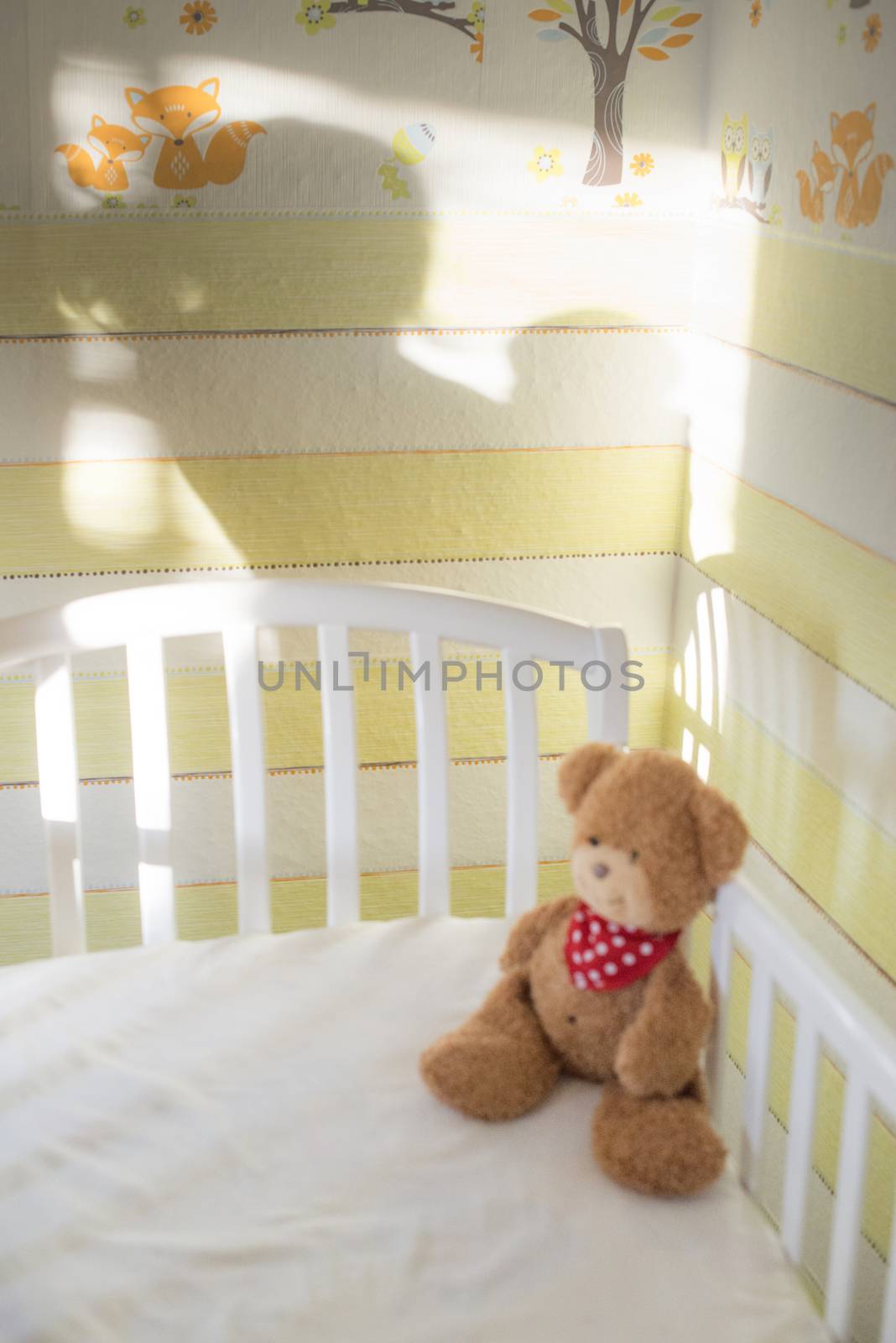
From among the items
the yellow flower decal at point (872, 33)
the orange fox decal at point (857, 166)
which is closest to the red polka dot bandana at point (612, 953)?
the orange fox decal at point (857, 166)

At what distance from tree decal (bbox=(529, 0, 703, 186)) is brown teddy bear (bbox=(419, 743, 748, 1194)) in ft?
3.61

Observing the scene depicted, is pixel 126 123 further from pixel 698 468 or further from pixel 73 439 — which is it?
pixel 698 468

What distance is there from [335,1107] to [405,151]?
1321 mm

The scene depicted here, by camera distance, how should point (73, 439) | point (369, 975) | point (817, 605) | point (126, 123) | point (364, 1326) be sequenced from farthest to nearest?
point (73, 439), point (126, 123), point (817, 605), point (369, 975), point (364, 1326)

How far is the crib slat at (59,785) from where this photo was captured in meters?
1.36

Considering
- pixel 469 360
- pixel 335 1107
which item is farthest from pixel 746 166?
pixel 335 1107

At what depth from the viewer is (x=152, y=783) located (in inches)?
55.3

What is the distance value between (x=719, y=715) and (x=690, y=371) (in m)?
0.54

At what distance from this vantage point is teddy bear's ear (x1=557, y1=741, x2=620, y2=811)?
113 centimetres

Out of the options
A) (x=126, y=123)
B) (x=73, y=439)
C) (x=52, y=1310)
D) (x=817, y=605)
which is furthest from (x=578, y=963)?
(x=126, y=123)

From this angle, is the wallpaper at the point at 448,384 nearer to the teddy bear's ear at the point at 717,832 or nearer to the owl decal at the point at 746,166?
the owl decal at the point at 746,166

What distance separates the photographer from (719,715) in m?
1.87

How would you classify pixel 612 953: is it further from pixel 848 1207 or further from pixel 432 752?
pixel 432 752

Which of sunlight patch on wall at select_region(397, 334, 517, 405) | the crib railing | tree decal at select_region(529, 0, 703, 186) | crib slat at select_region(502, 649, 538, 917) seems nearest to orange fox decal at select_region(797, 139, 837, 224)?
tree decal at select_region(529, 0, 703, 186)
